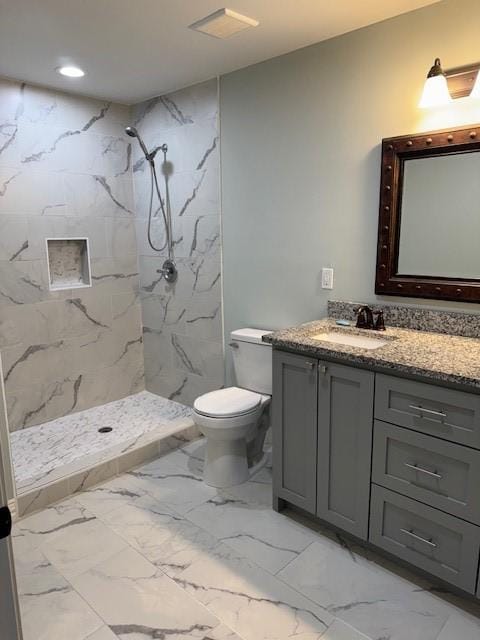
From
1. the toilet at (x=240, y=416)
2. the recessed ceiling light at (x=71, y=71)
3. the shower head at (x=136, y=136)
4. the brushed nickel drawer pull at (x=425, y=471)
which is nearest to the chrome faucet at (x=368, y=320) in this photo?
the toilet at (x=240, y=416)

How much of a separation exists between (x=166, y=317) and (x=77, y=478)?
4.56 feet

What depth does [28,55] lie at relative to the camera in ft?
8.07

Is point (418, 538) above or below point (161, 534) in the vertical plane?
above

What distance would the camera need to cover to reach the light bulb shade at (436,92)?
6.32ft

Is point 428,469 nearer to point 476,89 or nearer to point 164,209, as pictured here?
point 476,89

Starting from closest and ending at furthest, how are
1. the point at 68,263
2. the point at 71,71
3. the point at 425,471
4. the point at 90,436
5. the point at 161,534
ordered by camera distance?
1. the point at 425,471
2. the point at 161,534
3. the point at 71,71
4. the point at 90,436
5. the point at 68,263

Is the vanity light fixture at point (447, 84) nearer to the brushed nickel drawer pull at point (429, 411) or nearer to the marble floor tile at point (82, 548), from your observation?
the brushed nickel drawer pull at point (429, 411)

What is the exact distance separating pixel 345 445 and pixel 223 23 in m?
1.94

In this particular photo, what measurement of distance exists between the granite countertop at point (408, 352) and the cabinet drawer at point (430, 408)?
0.04 metres

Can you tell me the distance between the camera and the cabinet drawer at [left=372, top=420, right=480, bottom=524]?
5.40ft

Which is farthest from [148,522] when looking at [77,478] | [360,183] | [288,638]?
[360,183]

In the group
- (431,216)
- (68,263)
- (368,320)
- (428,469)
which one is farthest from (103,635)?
(68,263)

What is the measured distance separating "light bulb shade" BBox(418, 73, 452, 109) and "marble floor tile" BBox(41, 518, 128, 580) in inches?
93.3

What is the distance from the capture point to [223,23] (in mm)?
2086
